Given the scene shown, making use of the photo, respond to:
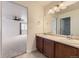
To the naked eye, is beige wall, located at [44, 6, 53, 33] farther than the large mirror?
Yes

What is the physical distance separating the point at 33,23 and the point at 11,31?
1.37m

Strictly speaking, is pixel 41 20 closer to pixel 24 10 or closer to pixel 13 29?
pixel 24 10

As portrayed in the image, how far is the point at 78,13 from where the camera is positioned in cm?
320

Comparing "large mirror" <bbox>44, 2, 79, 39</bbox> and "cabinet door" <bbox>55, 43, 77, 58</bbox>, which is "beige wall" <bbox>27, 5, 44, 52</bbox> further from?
"cabinet door" <bbox>55, 43, 77, 58</bbox>

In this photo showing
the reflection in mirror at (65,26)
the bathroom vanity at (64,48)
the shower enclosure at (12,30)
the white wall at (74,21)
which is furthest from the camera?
the reflection in mirror at (65,26)

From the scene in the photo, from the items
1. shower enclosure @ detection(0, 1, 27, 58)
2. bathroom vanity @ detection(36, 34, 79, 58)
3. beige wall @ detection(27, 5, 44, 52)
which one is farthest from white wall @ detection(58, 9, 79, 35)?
shower enclosure @ detection(0, 1, 27, 58)

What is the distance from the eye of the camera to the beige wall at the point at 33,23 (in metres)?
4.67

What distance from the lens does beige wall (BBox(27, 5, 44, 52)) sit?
15.3 feet

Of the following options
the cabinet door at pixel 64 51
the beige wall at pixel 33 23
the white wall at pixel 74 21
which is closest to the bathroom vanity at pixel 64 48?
the cabinet door at pixel 64 51

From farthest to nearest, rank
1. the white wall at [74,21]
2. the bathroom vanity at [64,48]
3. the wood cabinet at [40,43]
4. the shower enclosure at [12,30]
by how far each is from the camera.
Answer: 1. the wood cabinet at [40,43]
2. the shower enclosure at [12,30]
3. the white wall at [74,21]
4. the bathroom vanity at [64,48]

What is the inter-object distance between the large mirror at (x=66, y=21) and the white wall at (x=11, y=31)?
133 cm

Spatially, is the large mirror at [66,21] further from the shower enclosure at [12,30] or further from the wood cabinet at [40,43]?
the shower enclosure at [12,30]

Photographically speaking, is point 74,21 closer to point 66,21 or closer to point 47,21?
point 66,21

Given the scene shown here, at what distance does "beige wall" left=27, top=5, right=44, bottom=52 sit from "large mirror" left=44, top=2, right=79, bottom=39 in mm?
560
